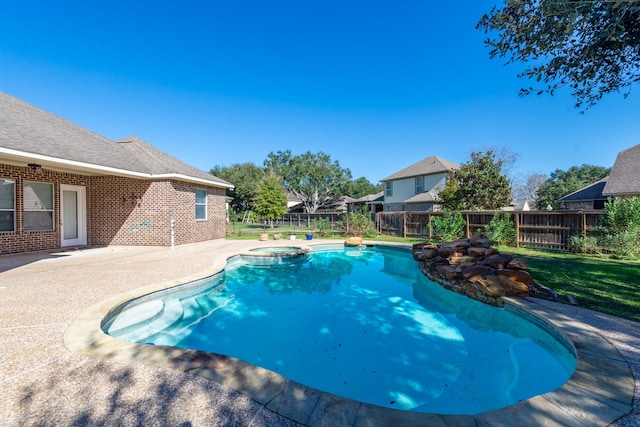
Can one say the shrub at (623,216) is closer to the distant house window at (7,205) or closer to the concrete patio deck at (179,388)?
the concrete patio deck at (179,388)

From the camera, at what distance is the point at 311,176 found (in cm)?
4084

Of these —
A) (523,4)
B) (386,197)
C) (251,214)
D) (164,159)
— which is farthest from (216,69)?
(251,214)

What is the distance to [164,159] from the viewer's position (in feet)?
43.5

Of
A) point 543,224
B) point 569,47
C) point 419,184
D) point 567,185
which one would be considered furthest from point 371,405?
point 567,185

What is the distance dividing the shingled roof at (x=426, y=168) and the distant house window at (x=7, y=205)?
987 inches

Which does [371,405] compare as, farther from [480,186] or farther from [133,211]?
[480,186]

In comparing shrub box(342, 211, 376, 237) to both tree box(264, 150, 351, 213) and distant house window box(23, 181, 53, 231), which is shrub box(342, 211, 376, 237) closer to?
distant house window box(23, 181, 53, 231)

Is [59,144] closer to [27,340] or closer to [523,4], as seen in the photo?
[27,340]

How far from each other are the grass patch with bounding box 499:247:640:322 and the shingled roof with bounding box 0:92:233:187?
1231 cm

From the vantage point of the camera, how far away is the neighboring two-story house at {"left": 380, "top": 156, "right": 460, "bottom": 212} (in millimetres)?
24422

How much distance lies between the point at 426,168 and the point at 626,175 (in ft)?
42.3

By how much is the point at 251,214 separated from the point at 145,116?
21363 mm

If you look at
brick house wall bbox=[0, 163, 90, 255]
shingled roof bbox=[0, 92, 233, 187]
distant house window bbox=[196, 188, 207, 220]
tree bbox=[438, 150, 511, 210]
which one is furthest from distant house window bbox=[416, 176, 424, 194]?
brick house wall bbox=[0, 163, 90, 255]

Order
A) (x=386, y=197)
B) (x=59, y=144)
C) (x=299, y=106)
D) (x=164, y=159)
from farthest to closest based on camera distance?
(x=386, y=197) → (x=299, y=106) → (x=164, y=159) → (x=59, y=144)
